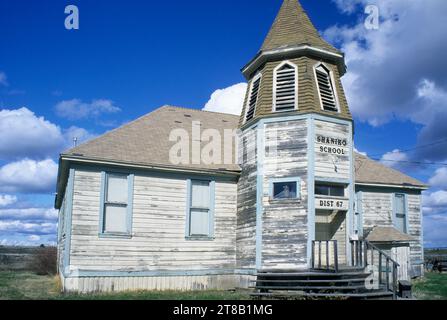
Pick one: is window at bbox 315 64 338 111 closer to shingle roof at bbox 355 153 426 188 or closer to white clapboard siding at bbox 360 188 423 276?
shingle roof at bbox 355 153 426 188

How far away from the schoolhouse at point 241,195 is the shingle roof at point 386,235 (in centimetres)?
34

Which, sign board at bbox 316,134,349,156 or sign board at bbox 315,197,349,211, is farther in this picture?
sign board at bbox 316,134,349,156

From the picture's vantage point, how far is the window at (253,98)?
61.8ft

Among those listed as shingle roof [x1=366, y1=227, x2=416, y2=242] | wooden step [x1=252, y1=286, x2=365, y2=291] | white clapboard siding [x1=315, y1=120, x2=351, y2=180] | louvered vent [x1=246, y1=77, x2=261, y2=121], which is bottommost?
wooden step [x1=252, y1=286, x2=365, y2=291]

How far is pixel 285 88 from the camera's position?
58.7 feet

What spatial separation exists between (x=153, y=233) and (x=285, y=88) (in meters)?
7.29

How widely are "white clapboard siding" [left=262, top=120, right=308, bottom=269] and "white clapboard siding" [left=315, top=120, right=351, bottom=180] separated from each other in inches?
19.3

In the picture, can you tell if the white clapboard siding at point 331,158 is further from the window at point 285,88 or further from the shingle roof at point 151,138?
the shingle roof at point 151,138

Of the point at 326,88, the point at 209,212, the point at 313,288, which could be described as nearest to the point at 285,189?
the point at 209,212

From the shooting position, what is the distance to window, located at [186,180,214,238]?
709 inches

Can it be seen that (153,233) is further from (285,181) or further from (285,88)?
(285,88)

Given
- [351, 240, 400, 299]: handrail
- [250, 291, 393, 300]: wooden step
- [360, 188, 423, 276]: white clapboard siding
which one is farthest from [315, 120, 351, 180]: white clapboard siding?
[360, 188, 423, 276]: white clapboard siding
